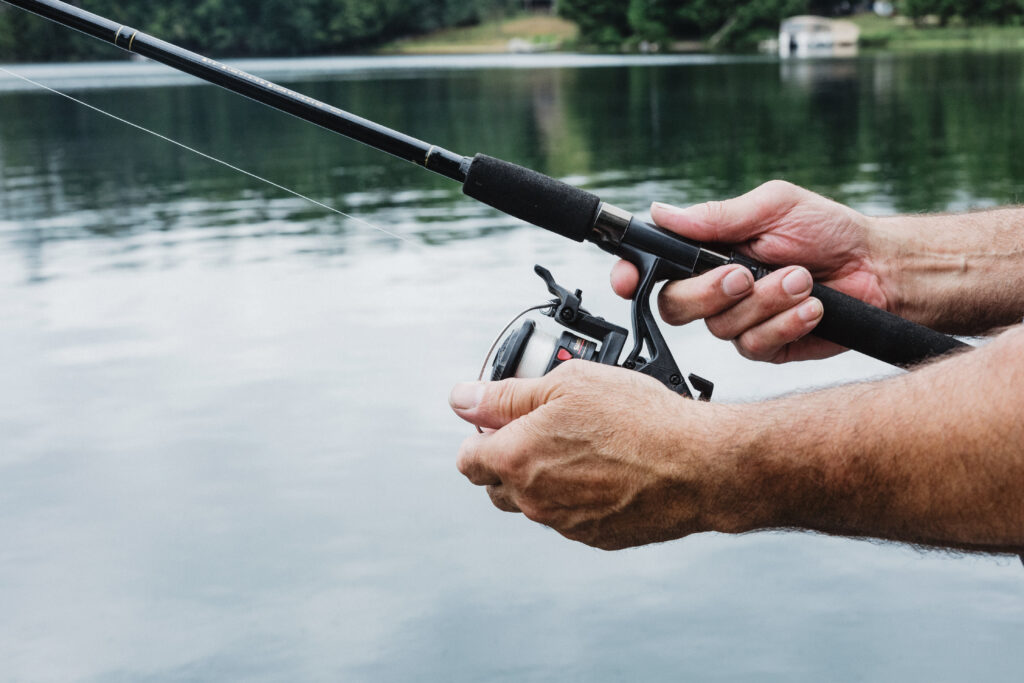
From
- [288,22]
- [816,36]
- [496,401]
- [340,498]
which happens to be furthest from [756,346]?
[816,36]

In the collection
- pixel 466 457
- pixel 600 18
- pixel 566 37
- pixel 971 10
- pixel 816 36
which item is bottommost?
pixel 466 457

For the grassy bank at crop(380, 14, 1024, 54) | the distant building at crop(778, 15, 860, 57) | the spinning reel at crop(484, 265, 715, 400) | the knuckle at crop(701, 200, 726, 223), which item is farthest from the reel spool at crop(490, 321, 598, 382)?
the distant building at crop(778, 15, 860, 57)

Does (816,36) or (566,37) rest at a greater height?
(566,37)

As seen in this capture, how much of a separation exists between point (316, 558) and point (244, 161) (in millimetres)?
11449

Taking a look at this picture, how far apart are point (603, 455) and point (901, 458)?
0.42 meters

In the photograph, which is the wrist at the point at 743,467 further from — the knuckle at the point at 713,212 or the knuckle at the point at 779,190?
the knuckle at the point at 779,190

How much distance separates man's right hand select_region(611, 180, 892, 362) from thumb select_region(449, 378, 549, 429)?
1.57 ft

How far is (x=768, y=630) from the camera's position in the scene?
136 inches

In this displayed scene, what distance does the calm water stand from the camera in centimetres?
339

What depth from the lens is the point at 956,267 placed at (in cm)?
255

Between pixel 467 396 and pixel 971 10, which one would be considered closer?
pixel 467 396

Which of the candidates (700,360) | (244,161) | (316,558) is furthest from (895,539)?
Answer: (244,161)

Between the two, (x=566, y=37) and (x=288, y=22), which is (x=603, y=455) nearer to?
(x=288, y=22)

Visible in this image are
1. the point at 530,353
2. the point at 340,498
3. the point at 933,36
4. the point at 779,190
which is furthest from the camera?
the point at 933,36
